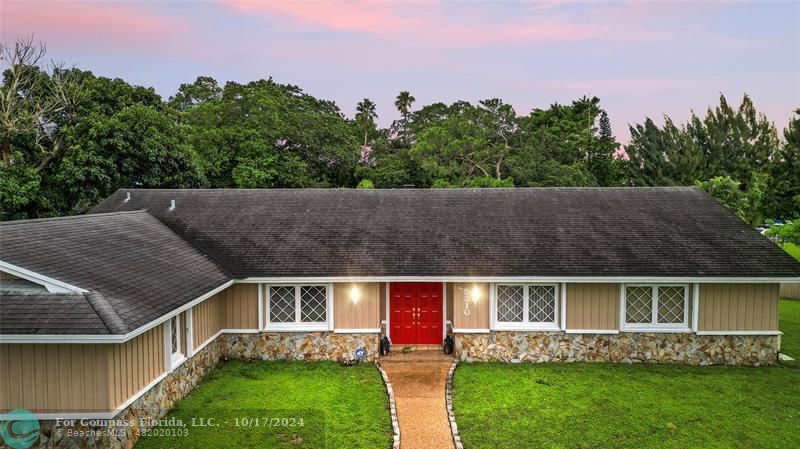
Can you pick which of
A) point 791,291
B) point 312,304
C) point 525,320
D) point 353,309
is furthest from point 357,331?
point 791,291

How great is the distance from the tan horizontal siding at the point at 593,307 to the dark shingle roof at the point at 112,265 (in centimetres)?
928

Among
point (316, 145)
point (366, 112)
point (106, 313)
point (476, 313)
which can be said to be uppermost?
point (366, 112)

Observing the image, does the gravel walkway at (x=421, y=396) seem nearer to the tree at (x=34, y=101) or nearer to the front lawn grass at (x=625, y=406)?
the front lawn grass at (x=625, y=406)

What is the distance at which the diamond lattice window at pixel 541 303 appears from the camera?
12367 mm

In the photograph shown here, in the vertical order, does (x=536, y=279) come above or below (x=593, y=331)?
above

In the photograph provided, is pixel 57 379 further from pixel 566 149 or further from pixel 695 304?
pixel 566 149

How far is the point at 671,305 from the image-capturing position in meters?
12.3

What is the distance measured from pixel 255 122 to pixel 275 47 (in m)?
9.83

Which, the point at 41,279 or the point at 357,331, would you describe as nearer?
the point at 41,279

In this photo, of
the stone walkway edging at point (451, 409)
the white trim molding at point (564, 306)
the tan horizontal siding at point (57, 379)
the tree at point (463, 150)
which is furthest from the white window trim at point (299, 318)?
the tree at point (463, 150)

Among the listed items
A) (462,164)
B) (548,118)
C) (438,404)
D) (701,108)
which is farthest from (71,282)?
(701,108)

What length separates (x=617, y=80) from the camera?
82.6 ft

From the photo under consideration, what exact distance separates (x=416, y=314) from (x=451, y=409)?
14.2 ft

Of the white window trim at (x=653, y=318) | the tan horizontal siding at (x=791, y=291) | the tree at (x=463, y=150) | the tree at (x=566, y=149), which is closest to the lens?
the white window trim at (x=653, y=318)
